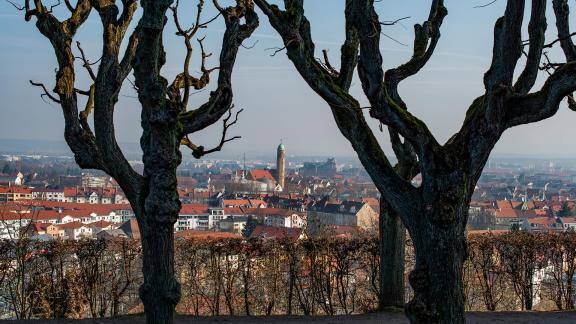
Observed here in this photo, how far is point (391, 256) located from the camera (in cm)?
900

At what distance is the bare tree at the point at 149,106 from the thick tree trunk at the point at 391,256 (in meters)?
2.82

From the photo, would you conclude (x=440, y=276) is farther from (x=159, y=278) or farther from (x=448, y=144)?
(x=159, y=278)

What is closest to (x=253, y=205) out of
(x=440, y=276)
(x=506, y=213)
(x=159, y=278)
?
(x=506, y=213)

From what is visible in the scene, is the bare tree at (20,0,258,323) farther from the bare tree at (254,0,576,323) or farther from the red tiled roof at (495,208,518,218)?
the red tiled roof at (495,208,518,218)

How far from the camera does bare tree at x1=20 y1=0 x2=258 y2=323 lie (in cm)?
548

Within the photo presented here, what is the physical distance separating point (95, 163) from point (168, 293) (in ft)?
6.34

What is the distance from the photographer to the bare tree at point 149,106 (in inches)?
216

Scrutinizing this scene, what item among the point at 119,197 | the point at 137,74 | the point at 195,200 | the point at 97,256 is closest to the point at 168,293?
the point at 137,74

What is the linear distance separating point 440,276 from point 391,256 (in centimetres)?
362

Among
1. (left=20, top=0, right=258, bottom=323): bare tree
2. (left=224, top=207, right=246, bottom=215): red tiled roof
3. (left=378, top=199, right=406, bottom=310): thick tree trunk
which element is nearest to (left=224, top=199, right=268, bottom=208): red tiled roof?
(left=224, top=207, right=246, bottom=215): red tiled roof

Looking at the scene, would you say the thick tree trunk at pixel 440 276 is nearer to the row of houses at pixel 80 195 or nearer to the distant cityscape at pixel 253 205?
the distant cityscape at pixel 253 205

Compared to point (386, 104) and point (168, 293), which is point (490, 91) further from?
point (168, 293)

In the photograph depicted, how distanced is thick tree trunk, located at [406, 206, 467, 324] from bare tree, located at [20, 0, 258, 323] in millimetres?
1933

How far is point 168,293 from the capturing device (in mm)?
5527
